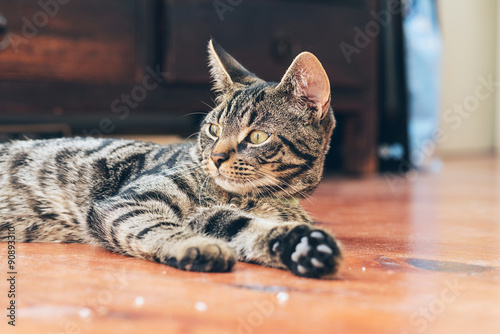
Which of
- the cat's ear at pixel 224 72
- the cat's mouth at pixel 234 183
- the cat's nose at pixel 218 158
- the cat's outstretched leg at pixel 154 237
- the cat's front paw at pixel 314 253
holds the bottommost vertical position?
the cat's outstretched leg at pixel 154 237

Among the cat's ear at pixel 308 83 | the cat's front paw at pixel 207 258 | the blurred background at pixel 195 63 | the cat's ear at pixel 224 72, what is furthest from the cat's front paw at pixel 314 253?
the blurred background at pixel 195 63

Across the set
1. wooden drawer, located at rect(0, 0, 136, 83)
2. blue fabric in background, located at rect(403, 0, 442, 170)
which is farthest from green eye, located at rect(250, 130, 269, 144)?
blue fabric in background, located at rect(403, 0, 442, 170)

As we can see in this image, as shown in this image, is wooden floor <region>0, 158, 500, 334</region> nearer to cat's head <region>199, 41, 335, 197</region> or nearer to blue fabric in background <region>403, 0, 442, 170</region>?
cat's head <region>199, 41, 335, 197</region>

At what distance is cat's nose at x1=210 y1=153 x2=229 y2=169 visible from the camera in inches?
41.3

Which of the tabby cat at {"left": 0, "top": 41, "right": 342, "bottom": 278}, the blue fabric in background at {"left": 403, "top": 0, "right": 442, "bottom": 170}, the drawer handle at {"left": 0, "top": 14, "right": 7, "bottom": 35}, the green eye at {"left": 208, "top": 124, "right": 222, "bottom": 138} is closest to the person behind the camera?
the tabby cat at {"left": 0, "top": 41, "right": 342, "bottom": 278}

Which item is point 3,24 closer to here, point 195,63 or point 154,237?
point 195,63

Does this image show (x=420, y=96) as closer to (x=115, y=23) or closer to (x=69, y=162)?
(x=115, y=23)

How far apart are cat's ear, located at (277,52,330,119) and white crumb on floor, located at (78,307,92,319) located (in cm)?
62

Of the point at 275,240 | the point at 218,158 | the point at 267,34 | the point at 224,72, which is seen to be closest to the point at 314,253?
the point at 275,240

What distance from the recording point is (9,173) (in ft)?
3.95

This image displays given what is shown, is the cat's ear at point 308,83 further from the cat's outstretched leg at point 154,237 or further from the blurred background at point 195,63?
the blurred background at point 195,63

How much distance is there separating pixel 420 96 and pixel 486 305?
2.49 metres

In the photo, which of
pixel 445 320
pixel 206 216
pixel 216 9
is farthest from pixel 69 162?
pixel 216 9

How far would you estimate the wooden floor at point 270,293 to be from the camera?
2.04 ft
